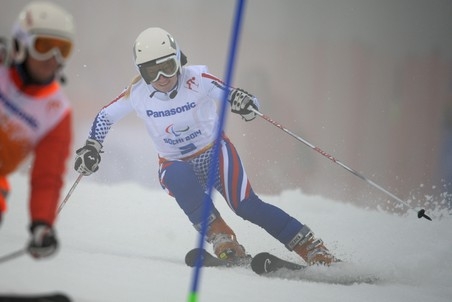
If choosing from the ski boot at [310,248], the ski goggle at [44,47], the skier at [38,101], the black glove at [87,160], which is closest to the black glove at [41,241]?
the skier at [38,101]

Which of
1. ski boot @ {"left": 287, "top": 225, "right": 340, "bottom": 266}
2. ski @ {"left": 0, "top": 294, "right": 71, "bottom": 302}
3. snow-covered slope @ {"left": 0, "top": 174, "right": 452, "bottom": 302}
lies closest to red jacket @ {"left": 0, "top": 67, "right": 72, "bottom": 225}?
ski @ {"left": 0, "top": 294, "right": 71, "bottom": 302}

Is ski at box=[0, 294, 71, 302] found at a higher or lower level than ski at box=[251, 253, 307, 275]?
lower

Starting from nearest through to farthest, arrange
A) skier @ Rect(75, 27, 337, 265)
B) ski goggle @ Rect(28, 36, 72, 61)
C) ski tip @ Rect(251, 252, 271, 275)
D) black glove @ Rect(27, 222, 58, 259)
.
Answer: black glove @ Rect(27, 222, 58, 259), ski goggle @ Rect(28, 36, 72, 61), ski tip @ Rect(251, 252, 271, 275), skier @ Rect(75, 27, 337, 265)

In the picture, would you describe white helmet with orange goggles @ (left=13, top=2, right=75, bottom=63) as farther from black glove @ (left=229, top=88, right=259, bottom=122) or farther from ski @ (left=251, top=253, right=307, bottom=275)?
ski @ (left=251, top=253, right=307, bottom=275)

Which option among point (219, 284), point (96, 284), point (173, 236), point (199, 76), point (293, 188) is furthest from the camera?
point (293, 188)

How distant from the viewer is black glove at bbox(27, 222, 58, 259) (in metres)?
2.06

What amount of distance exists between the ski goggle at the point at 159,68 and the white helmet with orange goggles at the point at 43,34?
149 cm

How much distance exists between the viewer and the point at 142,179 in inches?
273

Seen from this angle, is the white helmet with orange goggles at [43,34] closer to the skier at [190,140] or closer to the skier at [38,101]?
the skier at [38,101]

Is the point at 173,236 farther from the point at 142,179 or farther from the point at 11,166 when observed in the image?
the point at 11,166

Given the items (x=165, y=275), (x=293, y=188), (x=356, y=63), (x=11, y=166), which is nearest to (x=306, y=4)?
(x=356, y=63)

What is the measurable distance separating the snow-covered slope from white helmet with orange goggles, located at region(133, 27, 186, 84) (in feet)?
3.37

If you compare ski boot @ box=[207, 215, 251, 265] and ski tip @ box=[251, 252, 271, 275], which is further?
ski boot @ box=[207, 215, 251, 265]

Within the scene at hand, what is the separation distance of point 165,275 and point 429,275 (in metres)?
1.74
